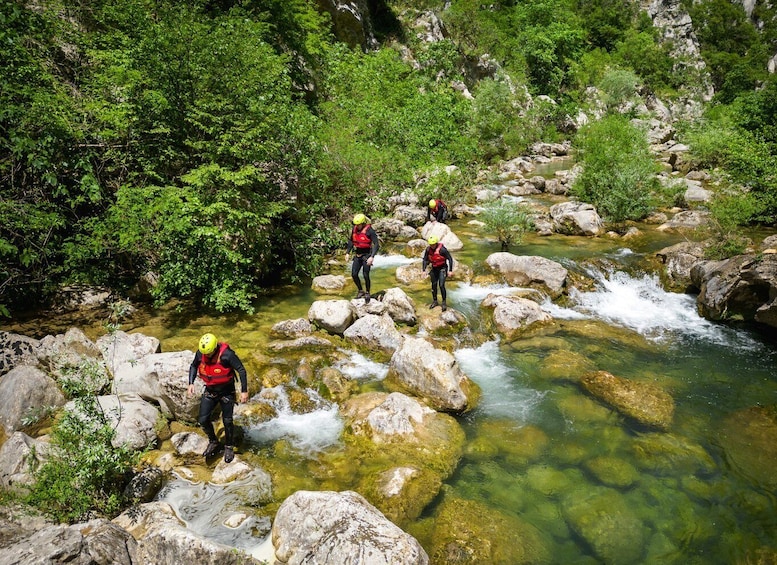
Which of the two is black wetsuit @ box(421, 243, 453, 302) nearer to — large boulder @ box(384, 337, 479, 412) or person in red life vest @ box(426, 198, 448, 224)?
large boulder @ box(384, 337, 479, 412)

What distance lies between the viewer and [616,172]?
18.4 meters

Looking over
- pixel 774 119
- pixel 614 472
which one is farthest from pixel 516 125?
pixel 614 472

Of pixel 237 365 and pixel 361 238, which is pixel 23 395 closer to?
pixel 237 365

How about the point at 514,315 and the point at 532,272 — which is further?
the point at 532,272

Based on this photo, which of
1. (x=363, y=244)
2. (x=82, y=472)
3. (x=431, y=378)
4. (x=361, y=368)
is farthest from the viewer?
(x=363, y=244)

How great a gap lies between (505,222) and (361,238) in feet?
24.0

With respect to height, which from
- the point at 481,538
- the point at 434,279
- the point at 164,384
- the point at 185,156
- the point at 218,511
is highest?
the point at 185,156

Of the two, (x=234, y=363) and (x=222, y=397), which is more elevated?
(x=234, y=363)

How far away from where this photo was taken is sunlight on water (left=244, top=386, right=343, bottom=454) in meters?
7.30

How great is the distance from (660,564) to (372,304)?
7438mm

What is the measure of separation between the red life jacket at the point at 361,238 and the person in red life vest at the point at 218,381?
17.2 ft

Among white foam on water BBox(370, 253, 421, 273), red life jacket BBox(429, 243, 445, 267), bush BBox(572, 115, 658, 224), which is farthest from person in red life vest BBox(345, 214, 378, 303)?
bush BBox(572, 115, 658, 224)

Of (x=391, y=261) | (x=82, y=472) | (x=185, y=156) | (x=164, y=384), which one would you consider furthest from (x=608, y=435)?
(x=185, y=156)

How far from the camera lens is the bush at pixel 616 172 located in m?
18.1
